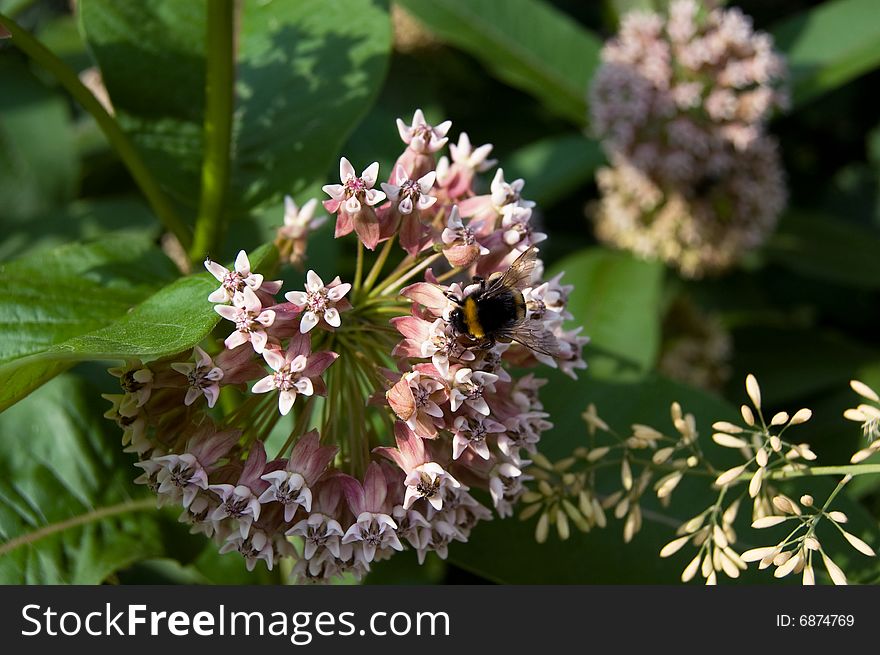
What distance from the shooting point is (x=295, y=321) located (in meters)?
1.79

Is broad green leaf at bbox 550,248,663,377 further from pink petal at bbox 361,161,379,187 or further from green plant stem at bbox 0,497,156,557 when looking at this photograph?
green plant stem at bbox 0,497,156,557

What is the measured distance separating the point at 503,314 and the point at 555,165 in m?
2.16

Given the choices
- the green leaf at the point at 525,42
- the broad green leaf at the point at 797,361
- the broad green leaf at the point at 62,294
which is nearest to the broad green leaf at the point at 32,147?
the green leaf at the point at 525,42

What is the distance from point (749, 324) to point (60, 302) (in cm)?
322

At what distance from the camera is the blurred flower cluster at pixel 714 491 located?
5.88 ft

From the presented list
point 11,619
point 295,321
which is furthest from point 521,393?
point 11,619

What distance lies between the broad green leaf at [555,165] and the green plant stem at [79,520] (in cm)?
198

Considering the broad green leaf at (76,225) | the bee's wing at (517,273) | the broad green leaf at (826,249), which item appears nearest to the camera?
the bee's wing at (517,273)

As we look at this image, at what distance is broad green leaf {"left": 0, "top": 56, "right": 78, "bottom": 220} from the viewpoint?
387cm

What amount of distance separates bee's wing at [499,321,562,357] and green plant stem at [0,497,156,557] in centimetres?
108

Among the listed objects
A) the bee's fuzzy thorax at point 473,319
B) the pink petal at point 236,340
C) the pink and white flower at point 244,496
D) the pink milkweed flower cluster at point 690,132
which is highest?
the pink milkweed flower cluster at point 690,132

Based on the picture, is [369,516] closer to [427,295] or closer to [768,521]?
[427,295]

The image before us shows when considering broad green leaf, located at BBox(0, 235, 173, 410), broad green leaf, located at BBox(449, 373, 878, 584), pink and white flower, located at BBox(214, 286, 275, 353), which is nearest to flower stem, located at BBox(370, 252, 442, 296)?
pink and white flower, located at BBox(214, 286, 275, 353)

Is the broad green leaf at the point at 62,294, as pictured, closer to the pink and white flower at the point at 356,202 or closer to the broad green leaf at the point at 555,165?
the pink and white flower at the point at 356,202
